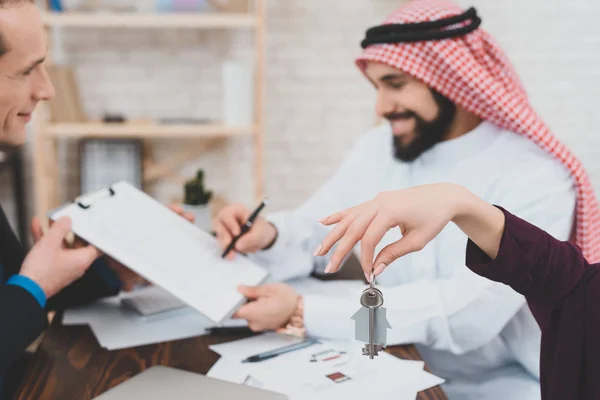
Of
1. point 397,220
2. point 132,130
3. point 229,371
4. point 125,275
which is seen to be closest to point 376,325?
point 397,220

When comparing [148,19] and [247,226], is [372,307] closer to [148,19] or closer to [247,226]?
[247,226]

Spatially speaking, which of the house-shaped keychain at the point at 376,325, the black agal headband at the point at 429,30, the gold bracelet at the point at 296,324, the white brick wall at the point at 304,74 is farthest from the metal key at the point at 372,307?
the white brick wall at the point at 304,74

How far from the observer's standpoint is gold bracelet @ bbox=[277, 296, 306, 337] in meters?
1.13

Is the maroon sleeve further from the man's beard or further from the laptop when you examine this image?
the man's beard

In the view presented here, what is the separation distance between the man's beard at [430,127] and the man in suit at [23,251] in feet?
2.67

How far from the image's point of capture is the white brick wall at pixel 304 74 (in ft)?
9.54

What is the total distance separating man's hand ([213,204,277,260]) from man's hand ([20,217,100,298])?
0.97 ft

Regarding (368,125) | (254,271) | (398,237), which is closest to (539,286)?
(398,237)

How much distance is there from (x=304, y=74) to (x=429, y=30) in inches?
63.8

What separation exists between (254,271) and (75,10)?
6.19 feet

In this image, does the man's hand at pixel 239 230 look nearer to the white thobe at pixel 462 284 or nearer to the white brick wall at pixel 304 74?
the white thobe at pixel 462 284

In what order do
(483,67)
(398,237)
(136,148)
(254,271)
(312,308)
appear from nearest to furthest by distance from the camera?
(398,237), (312,308), (254,271), (483,67), (136,148)

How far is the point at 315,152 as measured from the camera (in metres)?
3.06

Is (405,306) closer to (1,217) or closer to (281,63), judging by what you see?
(1,217)
